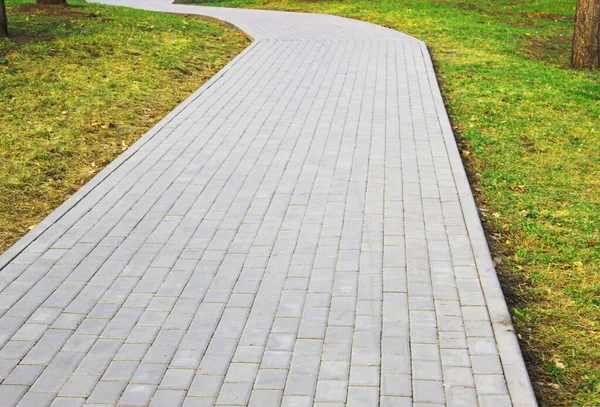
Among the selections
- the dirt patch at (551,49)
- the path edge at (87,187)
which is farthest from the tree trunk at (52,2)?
the dirt patch at (551,49)

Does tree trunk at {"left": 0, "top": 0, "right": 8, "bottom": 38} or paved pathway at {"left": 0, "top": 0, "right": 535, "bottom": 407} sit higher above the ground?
tree trunk at {"left": 0, "top": 0, "right": 8, "bottom": 38}

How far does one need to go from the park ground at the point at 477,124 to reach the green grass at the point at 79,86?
0.02 m

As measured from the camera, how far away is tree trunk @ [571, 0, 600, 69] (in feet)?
44.6

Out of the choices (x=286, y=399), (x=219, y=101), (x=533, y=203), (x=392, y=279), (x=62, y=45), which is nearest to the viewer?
(x=286, y=399)

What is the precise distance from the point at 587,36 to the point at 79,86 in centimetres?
928

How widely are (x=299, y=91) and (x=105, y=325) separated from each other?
22.7 ft

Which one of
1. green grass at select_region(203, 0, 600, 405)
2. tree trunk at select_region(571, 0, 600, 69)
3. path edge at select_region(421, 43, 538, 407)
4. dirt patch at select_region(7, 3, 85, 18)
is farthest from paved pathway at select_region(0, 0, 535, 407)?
dirt patch at select_region(7, 3, 85, 18)

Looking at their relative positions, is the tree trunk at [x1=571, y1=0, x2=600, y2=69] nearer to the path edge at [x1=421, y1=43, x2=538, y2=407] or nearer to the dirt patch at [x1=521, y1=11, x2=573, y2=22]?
the path edge at [x1=421, y1=43, x2=538, y2=407]

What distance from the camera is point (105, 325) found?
4797mm

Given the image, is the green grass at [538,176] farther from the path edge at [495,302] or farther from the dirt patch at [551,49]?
the path edge at [495,302]

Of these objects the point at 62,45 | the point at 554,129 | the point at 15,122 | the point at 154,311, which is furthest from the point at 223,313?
the point at 62,45

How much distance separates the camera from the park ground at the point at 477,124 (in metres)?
5.28

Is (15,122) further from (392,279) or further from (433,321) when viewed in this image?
(433,321)

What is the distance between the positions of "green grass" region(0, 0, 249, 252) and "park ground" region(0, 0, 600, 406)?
0.02m
